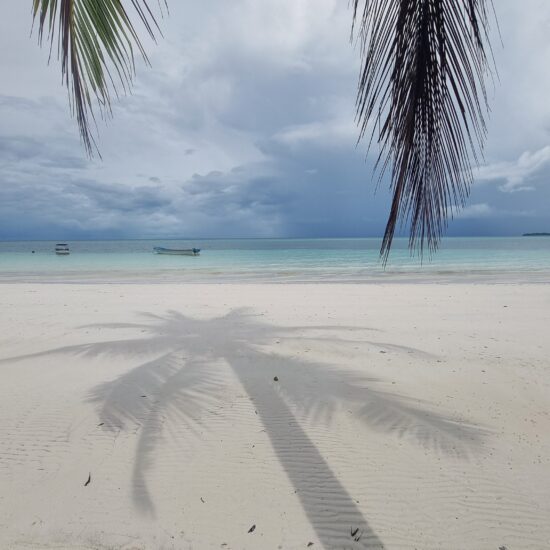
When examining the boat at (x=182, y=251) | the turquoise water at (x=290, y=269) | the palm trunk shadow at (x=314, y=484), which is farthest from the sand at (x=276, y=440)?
the boat at (x=182, y=251)

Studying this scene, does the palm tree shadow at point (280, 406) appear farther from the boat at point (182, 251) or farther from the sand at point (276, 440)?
the boat at point (182, 251)

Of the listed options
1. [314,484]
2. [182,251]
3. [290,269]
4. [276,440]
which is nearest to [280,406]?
[276,440]

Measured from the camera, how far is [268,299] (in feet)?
42.4

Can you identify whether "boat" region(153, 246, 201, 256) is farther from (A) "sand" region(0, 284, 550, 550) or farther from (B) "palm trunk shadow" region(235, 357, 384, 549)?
(B) "palm trunk shadow" region(235, 357, 384, 549)

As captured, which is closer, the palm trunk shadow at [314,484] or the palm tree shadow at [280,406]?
the palm trunk shadow at [314,484]

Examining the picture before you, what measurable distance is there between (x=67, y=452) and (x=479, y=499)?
3.43 m

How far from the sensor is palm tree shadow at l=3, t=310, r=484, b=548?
3.00 meters

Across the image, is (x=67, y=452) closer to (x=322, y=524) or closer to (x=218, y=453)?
(x=218, y=453)

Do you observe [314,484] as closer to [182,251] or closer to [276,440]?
[276,440]

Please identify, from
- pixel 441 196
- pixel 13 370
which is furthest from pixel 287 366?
pixel 441 196

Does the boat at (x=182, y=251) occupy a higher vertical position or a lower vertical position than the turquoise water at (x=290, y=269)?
higher

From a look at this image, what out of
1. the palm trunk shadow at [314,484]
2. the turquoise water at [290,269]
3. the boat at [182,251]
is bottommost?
the palm trunk shadow at [314,484]

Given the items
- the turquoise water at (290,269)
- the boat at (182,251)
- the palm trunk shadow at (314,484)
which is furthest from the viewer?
the boat at (182,251)

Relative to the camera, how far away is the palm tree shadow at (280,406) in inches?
118
